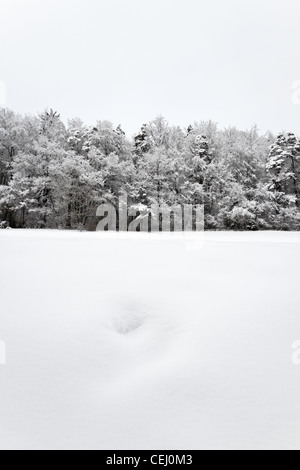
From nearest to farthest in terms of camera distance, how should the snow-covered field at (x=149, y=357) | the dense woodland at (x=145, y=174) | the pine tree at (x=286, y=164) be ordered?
the snow-covered field at (x=149, y=357)
the dense woodland at (x=145, y=174)
the pine tree at (x=286, y=164)

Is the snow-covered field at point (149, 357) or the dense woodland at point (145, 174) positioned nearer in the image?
the snow-covered field at point (149, 357)

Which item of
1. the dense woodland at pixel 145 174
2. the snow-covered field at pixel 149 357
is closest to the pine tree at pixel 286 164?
the dense woodland at pixel 145 174

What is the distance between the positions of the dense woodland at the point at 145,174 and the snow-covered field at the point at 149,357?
45.4 feet

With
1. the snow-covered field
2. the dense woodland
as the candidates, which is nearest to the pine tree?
the dense woodland

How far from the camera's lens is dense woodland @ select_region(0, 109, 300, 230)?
59.8ft

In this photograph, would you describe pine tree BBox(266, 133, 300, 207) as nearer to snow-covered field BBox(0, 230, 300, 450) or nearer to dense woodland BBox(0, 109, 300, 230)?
dense woodland BBox(0, 109, 300, 230)

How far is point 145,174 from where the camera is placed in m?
19.1

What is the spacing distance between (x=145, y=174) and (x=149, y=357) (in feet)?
56.6

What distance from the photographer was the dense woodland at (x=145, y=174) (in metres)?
18.2

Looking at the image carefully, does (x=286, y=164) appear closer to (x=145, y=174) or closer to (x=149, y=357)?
(x=145, y=174)

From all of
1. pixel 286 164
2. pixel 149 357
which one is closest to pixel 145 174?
pixel 286 164

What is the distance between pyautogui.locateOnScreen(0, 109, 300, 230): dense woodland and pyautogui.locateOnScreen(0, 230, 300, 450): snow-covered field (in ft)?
45.4

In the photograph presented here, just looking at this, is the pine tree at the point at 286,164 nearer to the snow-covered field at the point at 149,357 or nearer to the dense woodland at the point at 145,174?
the dense woodland at the point at 145,174

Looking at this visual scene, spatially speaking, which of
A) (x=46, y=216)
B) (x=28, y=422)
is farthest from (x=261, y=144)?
(x=28, y=422)
